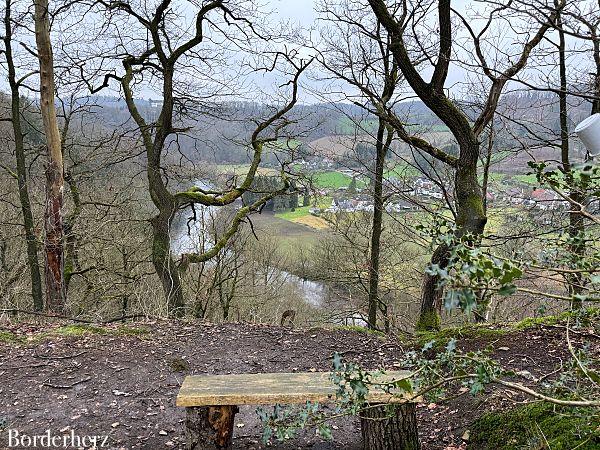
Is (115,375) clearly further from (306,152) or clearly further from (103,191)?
(103,191)

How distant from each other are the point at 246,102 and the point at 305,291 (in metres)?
10.5

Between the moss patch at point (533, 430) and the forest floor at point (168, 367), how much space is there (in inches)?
6.1

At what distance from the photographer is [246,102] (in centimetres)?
937

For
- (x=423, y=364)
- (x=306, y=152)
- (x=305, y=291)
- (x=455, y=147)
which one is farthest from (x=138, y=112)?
(x=305, y=291)

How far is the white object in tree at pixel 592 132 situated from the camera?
1568 millimetres

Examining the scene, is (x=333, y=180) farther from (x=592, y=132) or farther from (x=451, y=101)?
(x=592, y=132)

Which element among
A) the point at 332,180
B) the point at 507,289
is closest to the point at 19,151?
the point at 332,180

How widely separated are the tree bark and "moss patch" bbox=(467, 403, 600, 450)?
5906 mm

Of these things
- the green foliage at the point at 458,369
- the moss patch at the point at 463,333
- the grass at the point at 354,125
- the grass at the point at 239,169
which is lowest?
the moss patch at the point at 463,333

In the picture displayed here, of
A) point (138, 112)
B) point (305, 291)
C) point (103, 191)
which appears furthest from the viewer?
point (305, 291)

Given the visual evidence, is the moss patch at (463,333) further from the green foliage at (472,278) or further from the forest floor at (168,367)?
the green foliage at (472,278)

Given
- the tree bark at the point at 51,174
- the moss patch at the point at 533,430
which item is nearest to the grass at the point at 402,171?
the tree bark at the point at 51,174

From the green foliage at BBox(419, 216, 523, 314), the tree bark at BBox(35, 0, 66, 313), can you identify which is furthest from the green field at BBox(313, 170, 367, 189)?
the green foliage at BBox(419, 216, 523, 314)

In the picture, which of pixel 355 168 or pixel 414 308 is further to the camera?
pixel 414 308
